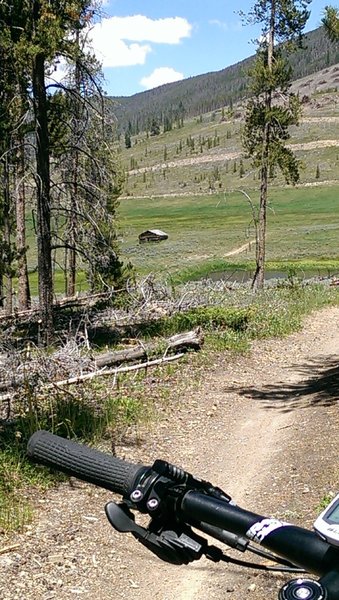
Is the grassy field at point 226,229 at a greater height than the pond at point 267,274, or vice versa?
the grassy field at point 226,229

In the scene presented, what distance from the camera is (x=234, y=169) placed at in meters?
140

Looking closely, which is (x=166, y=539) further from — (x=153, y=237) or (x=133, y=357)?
A: (x=153, y=237)

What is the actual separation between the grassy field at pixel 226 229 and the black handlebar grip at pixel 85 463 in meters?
28.6

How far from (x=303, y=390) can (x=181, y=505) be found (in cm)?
1131

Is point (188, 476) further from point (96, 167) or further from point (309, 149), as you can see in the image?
point (309, 149)

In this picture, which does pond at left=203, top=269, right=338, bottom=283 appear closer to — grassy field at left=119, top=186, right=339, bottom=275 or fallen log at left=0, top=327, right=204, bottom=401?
grassy field at left=119, top=186, right=339, bottom=275

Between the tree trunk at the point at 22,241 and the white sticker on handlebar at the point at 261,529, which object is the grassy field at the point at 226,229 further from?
the white sticker on handlebar at the point at 261,529

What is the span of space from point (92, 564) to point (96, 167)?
422 inches

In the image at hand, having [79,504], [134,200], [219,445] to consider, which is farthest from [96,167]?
[134,200]

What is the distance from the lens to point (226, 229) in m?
83.1

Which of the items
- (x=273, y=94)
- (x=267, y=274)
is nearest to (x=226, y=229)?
(x=267, y=274)

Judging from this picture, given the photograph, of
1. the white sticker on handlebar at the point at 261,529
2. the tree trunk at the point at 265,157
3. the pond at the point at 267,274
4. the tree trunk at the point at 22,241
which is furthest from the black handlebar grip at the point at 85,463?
the pond at the point at 267,274

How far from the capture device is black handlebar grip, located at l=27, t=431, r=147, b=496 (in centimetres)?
191

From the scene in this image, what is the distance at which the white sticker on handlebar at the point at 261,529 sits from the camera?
170 cm
